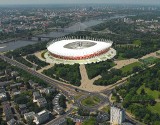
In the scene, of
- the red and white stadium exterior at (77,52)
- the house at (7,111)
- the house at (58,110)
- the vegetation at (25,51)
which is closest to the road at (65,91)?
the house at (58,110)

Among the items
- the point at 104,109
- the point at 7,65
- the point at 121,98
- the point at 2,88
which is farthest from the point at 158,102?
the point at 7,65

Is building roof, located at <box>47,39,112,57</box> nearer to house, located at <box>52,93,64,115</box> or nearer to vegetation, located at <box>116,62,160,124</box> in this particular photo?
vegetation, located at <box>116,62,160,124</box>

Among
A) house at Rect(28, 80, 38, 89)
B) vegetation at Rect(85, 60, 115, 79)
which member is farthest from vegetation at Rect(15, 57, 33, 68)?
vegetation at Rect(85, 60, 115, 79)

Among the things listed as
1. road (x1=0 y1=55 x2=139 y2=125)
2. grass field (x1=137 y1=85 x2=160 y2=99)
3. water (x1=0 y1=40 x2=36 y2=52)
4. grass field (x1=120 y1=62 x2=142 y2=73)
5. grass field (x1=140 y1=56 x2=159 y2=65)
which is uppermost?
grass field (x1=140 y1=56 x2=159 y2=65)

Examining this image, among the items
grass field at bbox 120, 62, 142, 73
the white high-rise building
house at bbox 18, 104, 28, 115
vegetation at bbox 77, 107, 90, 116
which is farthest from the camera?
grass field at bbox 120, 62, 142, 73

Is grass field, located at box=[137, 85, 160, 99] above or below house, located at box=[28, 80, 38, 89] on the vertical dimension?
below
